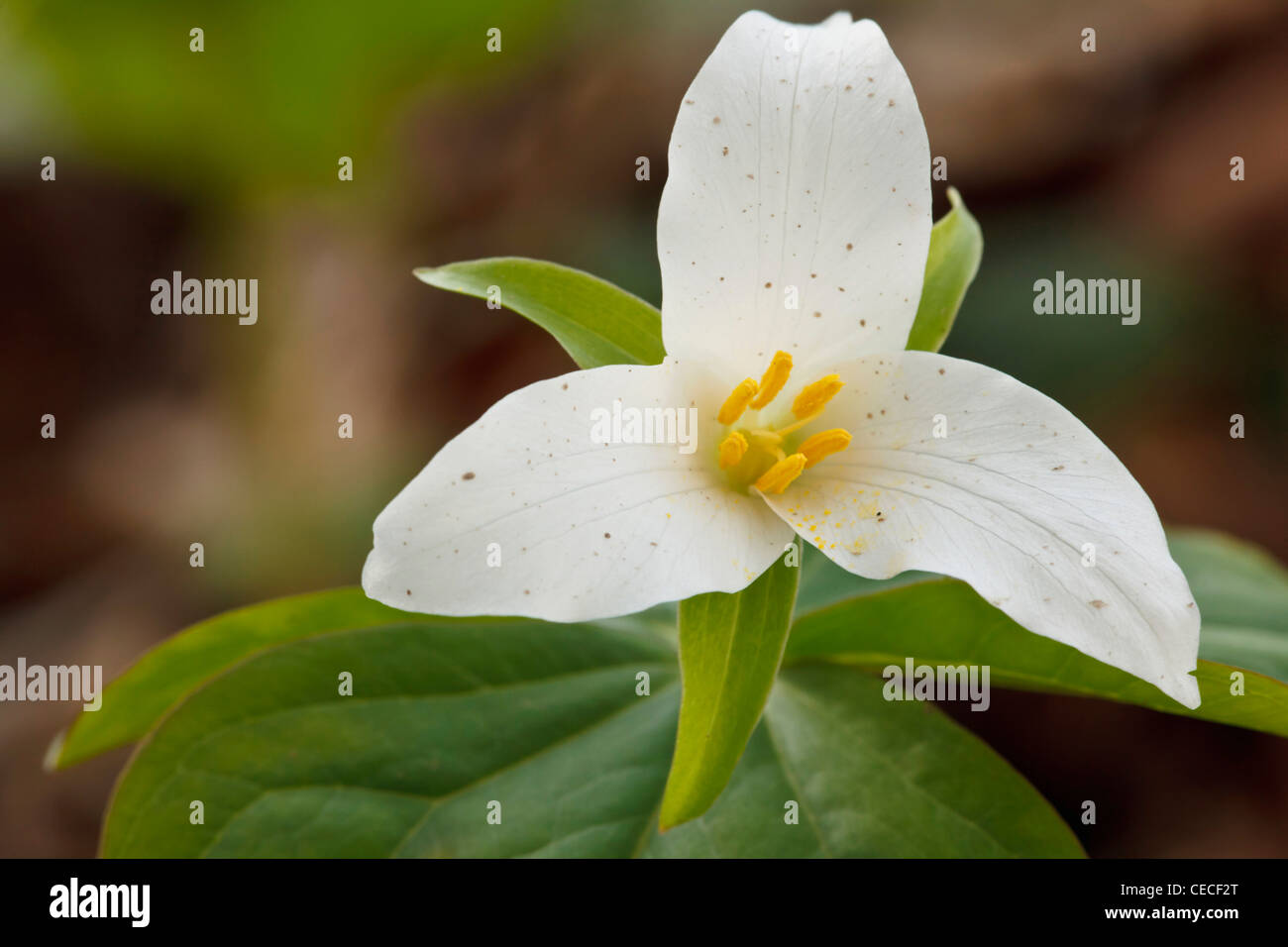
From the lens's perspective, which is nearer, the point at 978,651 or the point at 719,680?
the point at 719,680

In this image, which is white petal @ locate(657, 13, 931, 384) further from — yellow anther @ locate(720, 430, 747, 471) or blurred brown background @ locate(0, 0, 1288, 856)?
blurred brown background @ locate(0, 0, 1288, 856)

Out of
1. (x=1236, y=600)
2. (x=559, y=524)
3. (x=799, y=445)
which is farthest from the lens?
(x=1236, y=600)

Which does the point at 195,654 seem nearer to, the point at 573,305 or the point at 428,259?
the point at 573,305

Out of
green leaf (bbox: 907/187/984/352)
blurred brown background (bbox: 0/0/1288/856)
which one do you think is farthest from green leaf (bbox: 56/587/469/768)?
blurred brown background (bbox: 0/0/1288/856)

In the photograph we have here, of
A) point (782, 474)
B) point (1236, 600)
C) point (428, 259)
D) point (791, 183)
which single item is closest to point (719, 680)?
point (782, 474)

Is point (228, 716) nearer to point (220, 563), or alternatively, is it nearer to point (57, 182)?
point (220, 563)

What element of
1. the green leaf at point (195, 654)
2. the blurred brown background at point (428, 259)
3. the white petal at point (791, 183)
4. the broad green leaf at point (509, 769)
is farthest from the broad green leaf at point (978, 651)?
the blurred brown background at point (428, 259)

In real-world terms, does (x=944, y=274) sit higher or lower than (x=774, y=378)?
higher

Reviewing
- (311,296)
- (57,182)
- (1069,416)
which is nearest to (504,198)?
(311,296)
